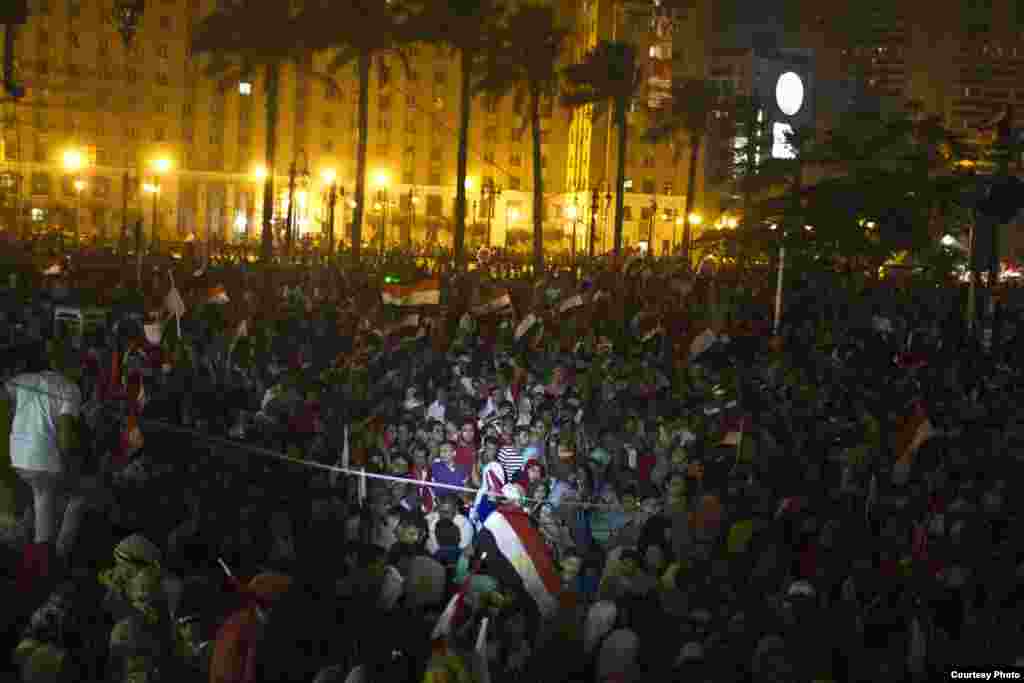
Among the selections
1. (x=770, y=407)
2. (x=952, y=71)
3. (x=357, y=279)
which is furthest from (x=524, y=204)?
(x=770, y=407)

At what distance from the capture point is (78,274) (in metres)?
29.8

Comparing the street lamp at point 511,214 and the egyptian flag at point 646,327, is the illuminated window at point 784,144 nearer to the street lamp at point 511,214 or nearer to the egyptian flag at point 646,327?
the egyptian flag at point 646,327

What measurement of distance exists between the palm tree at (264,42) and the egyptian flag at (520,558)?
105 feet

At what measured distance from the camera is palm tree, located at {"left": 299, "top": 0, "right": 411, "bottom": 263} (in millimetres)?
45469

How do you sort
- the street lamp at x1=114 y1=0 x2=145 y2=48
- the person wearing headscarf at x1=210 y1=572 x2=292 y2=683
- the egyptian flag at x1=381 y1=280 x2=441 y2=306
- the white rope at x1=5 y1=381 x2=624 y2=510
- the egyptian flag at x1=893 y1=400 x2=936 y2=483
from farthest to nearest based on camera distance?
the egyptian flag at x1=381 y1=280 x2=441 y2=306
the street lamp at x1=114 y1=0 x2=145 y2=48
the egyptian flag at x1=893 y1=400 x2=936 y2=483
the white rope at x1=5 y1=381 x2=624 y2=510
the person wearing headscarf at x1=210 y1=572 x2=292 y2=683

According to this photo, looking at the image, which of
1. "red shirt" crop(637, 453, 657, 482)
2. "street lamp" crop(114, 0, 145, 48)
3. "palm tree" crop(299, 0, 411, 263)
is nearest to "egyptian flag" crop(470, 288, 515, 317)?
"street lamp" crop(114, 0, 145, 48)

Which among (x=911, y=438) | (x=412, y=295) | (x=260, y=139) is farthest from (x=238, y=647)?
(x=260, y=139)

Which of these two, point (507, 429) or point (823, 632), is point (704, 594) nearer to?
point (823, 632)

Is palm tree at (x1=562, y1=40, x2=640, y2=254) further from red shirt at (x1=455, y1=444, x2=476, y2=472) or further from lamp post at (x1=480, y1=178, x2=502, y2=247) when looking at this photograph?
red shirt at (x1=455, y1=444, x2=476, y2=472)

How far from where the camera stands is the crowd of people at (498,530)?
7.26 meters

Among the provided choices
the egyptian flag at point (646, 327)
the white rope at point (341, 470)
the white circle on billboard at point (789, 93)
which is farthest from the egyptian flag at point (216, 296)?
the white circle on billboard at point (789, 93)

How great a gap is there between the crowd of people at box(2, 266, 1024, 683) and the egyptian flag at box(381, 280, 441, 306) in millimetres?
3713

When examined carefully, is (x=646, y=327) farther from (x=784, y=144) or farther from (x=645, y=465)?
(x=645, y=465)

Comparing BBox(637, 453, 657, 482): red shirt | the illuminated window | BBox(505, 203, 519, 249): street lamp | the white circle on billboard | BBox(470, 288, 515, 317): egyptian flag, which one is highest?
the white circle on billboard
